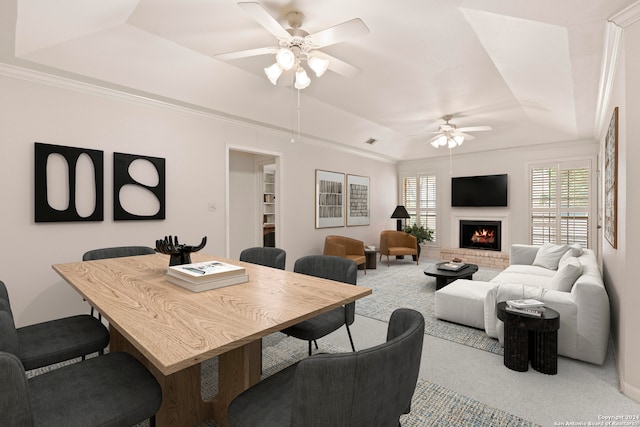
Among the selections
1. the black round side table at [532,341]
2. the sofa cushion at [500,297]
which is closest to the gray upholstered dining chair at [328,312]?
the black round side table at [532,341]

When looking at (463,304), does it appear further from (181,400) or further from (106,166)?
(106,166)

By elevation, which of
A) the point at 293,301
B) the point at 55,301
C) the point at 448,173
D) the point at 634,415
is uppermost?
Answer: the point at 448,173

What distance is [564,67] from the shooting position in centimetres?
292

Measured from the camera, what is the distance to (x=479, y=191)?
22.4 feet

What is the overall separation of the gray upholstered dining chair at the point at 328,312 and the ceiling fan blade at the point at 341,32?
5.17ft

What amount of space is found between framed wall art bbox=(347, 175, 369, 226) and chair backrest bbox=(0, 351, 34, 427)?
5904mm

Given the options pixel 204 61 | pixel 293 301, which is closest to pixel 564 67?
pixel 293 301

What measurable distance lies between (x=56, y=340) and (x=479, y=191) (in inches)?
283

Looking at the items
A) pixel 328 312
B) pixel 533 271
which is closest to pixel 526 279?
pixel 533 271

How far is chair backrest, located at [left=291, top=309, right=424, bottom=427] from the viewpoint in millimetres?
804

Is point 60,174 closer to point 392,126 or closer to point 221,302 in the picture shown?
point 221,302

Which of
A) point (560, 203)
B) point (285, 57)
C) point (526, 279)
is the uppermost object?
point (285, 57)

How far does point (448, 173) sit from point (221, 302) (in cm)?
708

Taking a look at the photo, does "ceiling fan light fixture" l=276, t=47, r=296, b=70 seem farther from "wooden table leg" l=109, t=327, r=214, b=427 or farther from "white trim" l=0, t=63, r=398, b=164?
"wooden table leg" l=109, t=327, r=214, b=427
